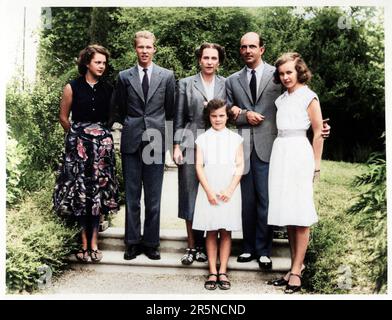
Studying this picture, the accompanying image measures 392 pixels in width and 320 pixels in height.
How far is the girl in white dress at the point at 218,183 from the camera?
4719 millimetres

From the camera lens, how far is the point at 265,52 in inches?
198

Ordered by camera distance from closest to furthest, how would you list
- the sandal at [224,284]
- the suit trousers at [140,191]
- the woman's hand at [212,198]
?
the woman's hand at [212,198]
the sandal at [224,284]
the suit trousers at [140,191]

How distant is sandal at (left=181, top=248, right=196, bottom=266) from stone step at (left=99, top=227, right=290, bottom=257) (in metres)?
0.10

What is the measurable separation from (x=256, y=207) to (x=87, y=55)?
2038mm

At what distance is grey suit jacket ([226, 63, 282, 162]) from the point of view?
489 centimetres

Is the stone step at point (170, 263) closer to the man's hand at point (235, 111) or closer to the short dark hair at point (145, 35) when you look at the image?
the man's hand at point (235, 111)

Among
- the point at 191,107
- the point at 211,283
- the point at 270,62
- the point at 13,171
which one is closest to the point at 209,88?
the point at 191,107

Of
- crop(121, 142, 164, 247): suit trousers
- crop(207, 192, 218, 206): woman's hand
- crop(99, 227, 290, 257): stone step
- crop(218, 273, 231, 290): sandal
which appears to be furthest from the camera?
crop(99, 227, 290, 257): stone step

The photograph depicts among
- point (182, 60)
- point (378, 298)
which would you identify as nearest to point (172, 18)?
point (182, 60)

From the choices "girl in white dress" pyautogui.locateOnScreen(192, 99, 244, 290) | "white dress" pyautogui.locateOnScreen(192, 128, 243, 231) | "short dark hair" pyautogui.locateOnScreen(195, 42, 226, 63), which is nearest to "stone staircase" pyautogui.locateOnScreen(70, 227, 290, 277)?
"girl in white dress" pyautogui.locateOnScreen(192, 99, 244, 290)

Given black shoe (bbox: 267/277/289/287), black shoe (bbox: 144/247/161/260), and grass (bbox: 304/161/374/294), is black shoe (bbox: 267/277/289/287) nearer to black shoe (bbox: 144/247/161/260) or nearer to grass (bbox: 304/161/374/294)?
grass (bbox: 304/161/374/294)

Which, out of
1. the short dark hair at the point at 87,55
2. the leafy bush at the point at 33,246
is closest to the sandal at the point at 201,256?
the leafy bush at the point at 33,246

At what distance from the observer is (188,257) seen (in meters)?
4.94

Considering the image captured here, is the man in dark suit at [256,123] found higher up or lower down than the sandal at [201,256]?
higher up
